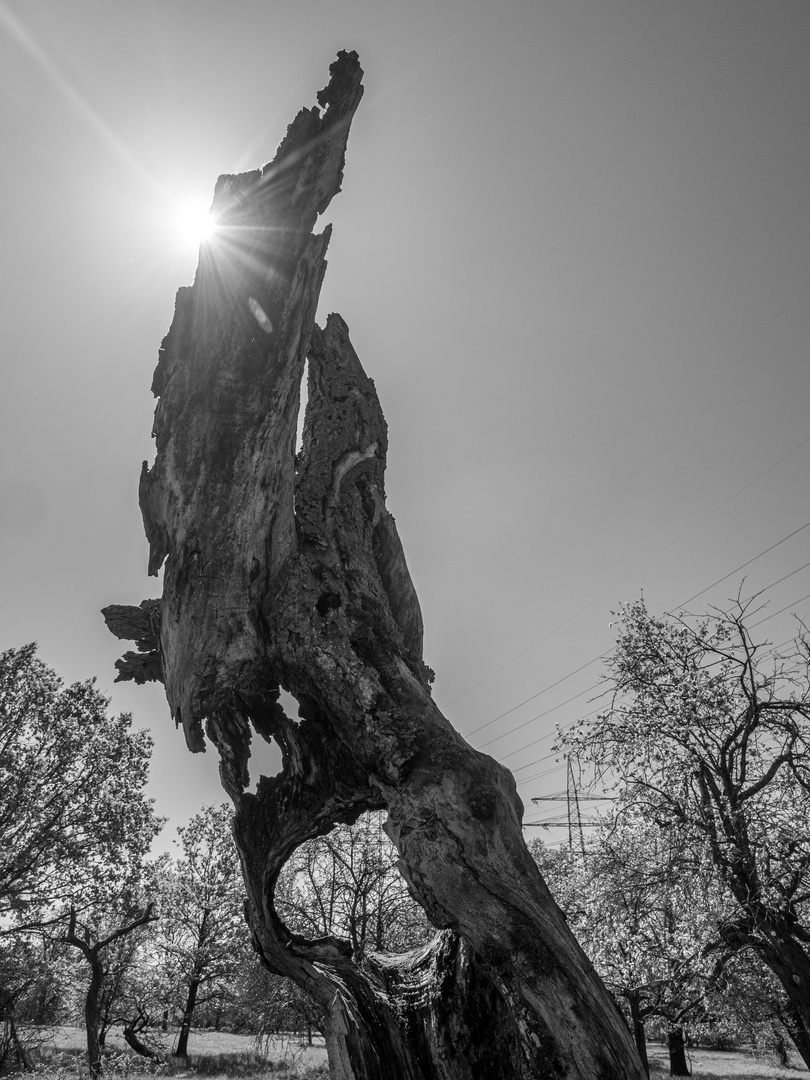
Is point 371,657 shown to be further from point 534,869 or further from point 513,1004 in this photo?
point 513,1004

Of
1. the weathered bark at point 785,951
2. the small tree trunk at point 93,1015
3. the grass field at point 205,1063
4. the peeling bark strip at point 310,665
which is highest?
the peeling bark strip at point 310,665

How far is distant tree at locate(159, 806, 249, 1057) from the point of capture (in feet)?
95.7

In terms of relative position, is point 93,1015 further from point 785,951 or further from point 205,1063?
point 785,951

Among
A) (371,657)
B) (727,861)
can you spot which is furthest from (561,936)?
(727,861)

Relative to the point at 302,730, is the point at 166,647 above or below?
above

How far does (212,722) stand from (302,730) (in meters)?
0.76

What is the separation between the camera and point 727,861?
9633mm

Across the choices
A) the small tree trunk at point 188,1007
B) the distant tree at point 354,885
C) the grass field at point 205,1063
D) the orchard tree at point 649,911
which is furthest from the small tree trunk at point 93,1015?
the orchard tree at point 649,911

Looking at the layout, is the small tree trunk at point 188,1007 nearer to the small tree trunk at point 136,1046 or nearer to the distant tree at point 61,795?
the small tree trunk at point 136,1046

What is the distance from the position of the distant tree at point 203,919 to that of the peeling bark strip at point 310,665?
92.3ft

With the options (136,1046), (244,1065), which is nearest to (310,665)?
(136,1046)

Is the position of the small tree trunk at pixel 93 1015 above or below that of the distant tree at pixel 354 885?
below

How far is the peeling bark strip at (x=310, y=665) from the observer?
11.0 feet

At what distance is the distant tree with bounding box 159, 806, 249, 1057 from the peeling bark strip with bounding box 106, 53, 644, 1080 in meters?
28.1
